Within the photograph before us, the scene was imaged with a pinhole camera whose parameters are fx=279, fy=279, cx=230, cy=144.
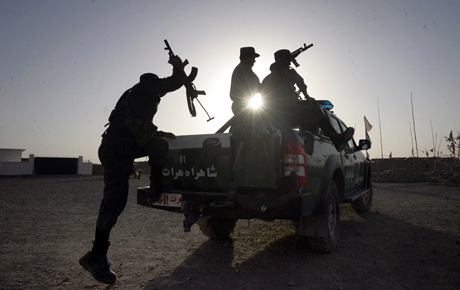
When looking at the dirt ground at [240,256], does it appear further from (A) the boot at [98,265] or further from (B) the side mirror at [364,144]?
(B) the side mirror at [364,144]

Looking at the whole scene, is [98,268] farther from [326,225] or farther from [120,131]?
[326,225]

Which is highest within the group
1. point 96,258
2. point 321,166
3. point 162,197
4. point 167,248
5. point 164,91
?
point 164,91

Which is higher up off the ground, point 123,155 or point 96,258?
point 123,155

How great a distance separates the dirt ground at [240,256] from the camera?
2.58m

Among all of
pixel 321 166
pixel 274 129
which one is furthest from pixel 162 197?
pixel 321 166

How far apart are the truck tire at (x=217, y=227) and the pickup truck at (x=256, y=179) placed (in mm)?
883

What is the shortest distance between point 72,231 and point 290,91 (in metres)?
4.33

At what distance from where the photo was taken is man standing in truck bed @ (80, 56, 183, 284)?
8.10 ft

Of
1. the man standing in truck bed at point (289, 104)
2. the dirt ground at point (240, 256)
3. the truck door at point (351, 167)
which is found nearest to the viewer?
the dirt ground at point (240, 256)

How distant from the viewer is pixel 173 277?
2736 millimetres

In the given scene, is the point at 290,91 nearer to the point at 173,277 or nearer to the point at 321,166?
the point at 321,166

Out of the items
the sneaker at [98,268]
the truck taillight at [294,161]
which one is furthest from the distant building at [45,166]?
the truck taillight at [294,161]

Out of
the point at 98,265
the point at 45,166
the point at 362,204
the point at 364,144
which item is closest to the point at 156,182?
the point at 98,265

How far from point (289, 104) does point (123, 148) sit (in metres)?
2.66
